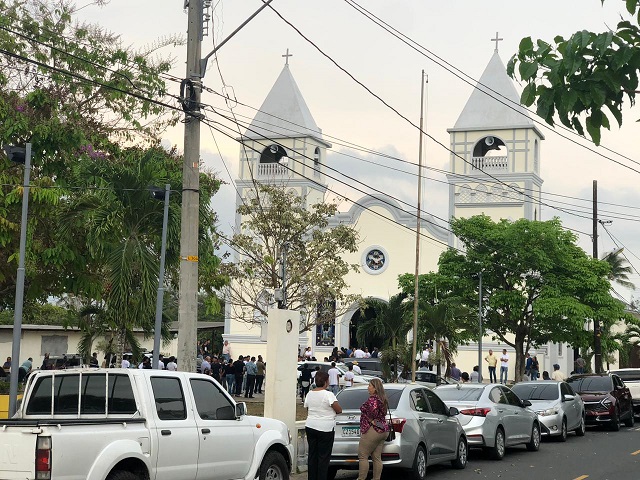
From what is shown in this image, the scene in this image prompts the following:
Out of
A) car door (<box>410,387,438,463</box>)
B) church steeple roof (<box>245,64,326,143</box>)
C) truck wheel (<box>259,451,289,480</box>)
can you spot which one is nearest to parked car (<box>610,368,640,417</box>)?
car door (<box>410,387,438,463</box>)

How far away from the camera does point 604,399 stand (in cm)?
2830

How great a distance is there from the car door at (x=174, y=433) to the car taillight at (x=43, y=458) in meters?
1.67

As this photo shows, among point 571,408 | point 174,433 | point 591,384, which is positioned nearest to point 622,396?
point 591,384

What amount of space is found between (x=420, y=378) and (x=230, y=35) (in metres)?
21.6

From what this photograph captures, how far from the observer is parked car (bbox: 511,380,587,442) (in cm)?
2427

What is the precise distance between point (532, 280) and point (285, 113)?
78.1 feet

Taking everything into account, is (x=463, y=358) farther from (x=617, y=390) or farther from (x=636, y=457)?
(x=636, y=457)

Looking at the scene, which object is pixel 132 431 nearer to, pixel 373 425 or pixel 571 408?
pixel 373 425

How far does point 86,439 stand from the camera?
10.2 m

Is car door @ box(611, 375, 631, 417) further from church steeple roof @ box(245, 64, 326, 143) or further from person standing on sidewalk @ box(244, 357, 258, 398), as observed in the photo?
church steeple roof @ box(245, 64, 326, 143)

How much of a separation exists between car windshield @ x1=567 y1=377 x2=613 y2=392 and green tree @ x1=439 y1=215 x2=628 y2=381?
579 inches

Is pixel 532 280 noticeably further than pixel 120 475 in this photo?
Yes

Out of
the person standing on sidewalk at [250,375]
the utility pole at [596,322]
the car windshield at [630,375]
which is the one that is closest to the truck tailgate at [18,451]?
the person standing on sidewalk at [250,375]

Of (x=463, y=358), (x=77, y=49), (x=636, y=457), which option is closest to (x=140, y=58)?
(x=77, y=49)
